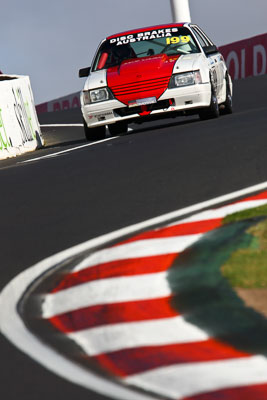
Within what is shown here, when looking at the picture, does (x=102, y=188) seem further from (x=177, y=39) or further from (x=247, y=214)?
(x=177, y=39)

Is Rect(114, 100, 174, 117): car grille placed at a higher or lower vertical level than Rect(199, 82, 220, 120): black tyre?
higher

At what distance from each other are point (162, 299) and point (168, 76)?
983cm

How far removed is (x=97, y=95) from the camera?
50.3ft

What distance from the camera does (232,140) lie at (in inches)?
451

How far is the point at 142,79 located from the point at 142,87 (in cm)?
12

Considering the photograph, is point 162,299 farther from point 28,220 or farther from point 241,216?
point 28,220

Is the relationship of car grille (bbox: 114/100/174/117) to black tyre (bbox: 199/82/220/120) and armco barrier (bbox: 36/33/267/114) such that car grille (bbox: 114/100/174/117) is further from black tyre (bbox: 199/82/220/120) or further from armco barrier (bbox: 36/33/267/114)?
armco barrier (bbox: 36/33/267/114)

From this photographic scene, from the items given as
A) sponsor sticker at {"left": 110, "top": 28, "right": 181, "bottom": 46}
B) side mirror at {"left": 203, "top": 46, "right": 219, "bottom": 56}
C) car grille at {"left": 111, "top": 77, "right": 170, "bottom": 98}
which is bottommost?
car grille at {"left": 111, "top": 77, "right": 170, "bottom": 98}

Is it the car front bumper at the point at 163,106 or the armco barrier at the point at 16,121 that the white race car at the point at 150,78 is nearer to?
the car front bumper at the point at 163,106

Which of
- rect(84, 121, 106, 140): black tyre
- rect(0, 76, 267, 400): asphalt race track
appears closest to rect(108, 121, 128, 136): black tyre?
rect(84, 121, 106, 140): black tyre

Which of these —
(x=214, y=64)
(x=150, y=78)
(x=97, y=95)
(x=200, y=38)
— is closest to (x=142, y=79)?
(x=150, y=78)

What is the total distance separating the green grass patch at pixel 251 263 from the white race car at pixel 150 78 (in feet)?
27.9

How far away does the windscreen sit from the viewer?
1555 cm

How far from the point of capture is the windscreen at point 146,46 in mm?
15547
